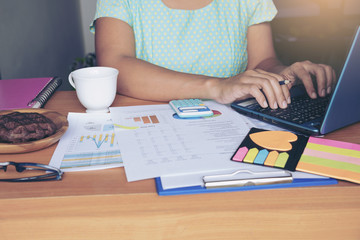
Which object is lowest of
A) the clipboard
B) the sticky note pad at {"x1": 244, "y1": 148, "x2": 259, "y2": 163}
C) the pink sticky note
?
the clipboard

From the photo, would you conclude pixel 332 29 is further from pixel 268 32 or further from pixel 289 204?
pixel 289 204

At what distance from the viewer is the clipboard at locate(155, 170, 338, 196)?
1.53 feet

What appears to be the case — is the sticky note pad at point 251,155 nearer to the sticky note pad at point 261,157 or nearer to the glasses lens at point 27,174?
the sticky note pad at point 261,157

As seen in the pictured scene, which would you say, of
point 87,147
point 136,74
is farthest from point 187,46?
point 87,147

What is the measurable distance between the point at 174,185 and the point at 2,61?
1296 millimetres

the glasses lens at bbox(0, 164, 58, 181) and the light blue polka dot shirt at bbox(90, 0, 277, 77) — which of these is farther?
the light blue polka dot shirt at bbox(90, 0, 277, 77)

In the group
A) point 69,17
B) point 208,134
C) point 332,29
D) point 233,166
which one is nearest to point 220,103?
point 208,134

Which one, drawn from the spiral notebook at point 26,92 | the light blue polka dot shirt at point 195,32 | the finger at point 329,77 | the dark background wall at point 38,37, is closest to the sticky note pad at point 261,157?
the finger at point 329,77

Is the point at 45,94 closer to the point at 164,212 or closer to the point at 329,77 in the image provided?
the point at 164,212

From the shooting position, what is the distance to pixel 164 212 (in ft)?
1.54

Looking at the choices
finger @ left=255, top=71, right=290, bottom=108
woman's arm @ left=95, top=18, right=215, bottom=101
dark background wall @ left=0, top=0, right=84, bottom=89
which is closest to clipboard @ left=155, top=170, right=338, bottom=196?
finger @ left=255, top=71, right=290, bottom=108

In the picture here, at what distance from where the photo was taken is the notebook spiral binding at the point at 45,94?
790mm

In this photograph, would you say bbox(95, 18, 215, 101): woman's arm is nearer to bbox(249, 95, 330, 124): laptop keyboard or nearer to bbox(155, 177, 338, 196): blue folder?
bbox(249, 95, 330, 124): laptop keyboard

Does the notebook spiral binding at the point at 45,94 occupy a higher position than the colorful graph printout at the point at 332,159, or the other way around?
the colorful graph printout at the point at 332,159
